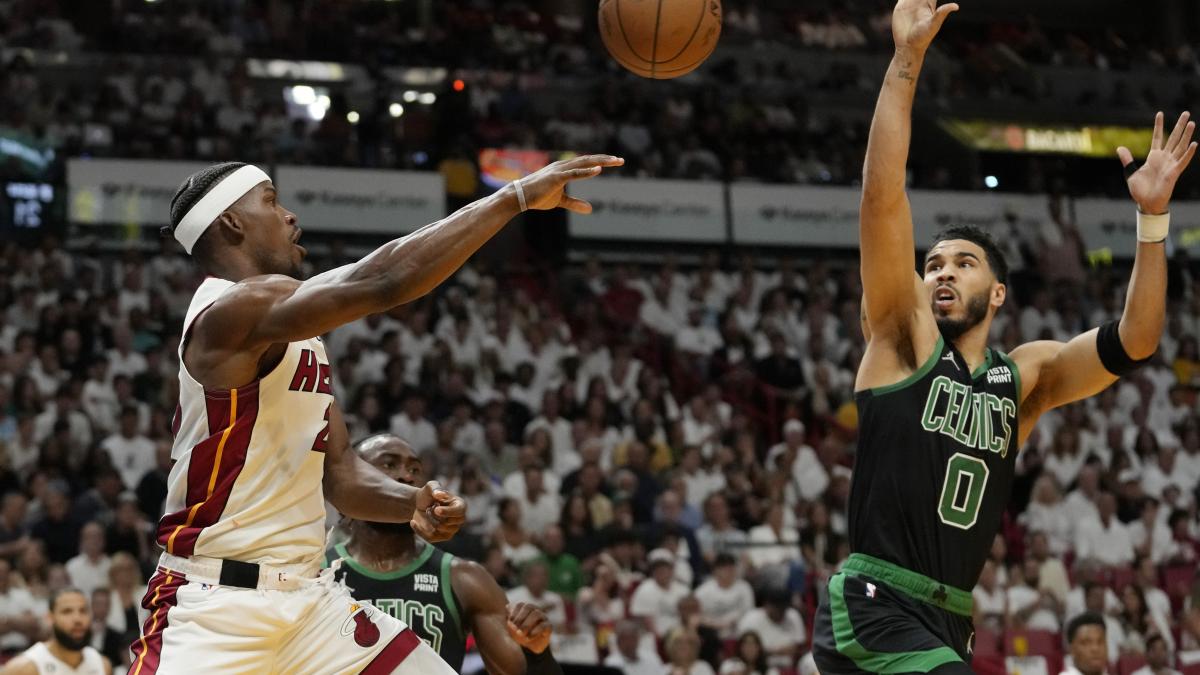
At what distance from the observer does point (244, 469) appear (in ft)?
15.3

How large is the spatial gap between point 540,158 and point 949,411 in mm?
15142

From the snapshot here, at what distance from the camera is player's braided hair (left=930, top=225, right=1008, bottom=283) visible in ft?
17.5

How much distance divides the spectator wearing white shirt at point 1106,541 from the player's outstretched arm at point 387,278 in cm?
1157

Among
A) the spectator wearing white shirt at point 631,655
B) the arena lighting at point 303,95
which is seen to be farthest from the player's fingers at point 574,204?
the arena lighting at point 303,95

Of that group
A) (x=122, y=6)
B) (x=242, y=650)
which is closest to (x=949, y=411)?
(x=242, y=650)

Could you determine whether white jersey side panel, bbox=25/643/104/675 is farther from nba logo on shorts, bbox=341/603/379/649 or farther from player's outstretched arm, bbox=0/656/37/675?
nba logo on shorts, bbox=341/603/379/649

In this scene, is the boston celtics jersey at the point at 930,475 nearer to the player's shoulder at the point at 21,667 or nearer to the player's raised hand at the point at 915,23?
the player's raised hand at the point at 915,23

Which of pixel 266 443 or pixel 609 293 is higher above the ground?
pixel 266 443

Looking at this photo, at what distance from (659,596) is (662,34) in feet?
22.9

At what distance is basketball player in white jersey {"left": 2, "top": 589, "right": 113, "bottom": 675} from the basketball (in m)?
4.91

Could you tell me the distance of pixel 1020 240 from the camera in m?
20.5

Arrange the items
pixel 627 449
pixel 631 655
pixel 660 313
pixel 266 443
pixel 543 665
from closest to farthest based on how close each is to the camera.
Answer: pixel 266 443 < pixel 543 665 < pixel 631 655 < pixel 627 449 < pixel 660 313

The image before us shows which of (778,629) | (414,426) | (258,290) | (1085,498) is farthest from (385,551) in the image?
(1085,498)

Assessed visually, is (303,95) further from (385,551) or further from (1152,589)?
(385,551)
